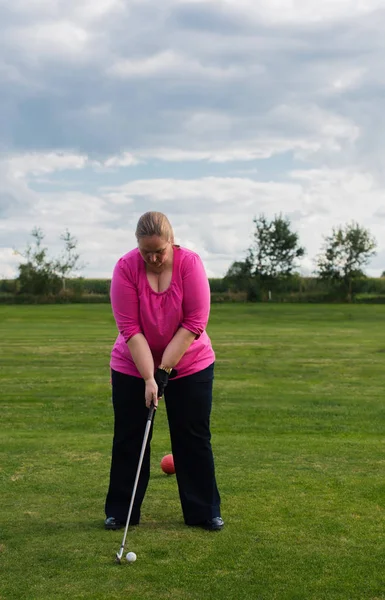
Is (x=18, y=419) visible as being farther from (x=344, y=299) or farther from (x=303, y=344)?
(x=344, y=299)

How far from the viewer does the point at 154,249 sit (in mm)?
5086

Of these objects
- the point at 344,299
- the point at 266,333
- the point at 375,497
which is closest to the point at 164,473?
the point at 375,497

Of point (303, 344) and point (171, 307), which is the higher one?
point (171, 307)

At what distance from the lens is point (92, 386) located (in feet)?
47.4

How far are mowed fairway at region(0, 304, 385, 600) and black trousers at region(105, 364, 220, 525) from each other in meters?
0.20

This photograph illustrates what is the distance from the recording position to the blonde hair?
16.5 feet

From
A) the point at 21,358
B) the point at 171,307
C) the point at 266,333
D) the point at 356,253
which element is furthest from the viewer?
the point at 356,253

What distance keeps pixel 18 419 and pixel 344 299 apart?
172ft

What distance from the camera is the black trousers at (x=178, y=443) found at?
5488mm

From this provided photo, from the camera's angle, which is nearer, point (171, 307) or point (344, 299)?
point (171, 307)

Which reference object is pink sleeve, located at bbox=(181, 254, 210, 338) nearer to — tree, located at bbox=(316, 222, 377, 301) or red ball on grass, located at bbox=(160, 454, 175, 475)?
red ball on grass, located at bbox=(160, 454, 175, 475)

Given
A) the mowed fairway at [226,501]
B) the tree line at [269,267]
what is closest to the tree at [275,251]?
the tree line at [269,267]

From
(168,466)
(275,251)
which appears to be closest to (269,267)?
(275,251)

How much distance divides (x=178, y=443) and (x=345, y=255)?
211 feet
